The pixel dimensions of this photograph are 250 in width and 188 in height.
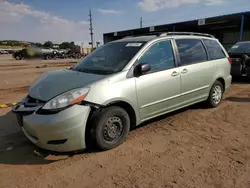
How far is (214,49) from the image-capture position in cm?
546

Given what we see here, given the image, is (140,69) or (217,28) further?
(217,28)

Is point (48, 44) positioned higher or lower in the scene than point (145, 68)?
higher

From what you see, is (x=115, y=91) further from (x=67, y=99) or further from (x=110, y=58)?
(x=110, y=58)

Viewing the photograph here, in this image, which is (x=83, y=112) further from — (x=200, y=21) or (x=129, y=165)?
(x=200, y=21)

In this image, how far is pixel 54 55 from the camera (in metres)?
40.9

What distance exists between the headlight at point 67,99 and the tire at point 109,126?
0.34 m

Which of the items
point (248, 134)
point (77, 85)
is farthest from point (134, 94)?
point (248, 134)

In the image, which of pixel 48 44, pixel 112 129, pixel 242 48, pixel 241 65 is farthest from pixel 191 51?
pixel 48 44

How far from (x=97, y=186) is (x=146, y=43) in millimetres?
2497

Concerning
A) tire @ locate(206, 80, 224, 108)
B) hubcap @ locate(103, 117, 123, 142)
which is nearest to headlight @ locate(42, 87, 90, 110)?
hubcap @ locate(103, 117, 123, 142)

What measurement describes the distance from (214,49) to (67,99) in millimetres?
3911

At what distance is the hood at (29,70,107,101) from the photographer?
10.7ft

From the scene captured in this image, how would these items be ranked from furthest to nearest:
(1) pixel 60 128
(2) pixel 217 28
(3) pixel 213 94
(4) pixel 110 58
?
(2) pixel 217 28, (3) pixel 213 94, (4) pixel 110 58, (1) pixel 60 128

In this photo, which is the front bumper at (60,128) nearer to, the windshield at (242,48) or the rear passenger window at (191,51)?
the rear passenger window at (191,51)
